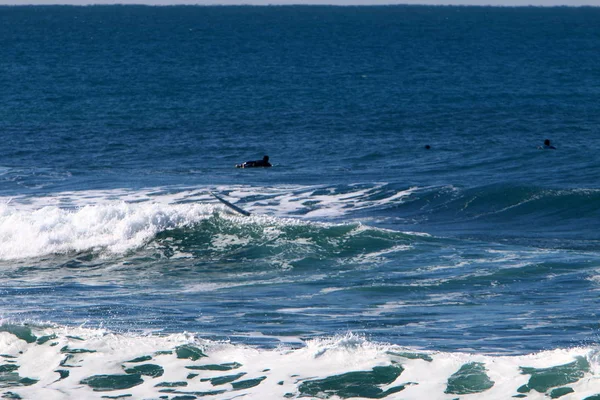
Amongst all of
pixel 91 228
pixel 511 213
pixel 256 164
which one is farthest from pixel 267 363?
→ pixel 256 164

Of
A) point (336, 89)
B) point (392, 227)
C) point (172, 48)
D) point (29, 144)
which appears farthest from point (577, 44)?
point (392, 227)

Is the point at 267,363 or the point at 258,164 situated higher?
the point at 258,164

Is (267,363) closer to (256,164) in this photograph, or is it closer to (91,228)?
(91,228)

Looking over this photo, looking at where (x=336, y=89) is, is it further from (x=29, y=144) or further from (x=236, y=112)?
(x=29, y=144)

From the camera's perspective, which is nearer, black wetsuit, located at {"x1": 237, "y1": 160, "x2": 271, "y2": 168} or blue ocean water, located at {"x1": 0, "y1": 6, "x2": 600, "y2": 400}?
blue ocean water, located at {"x1": 0, "y1": 6, "x2": 600, "y2": 400}

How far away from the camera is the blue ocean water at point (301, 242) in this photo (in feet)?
45.5

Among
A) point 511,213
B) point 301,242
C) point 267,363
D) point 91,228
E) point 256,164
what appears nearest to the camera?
point 267,363

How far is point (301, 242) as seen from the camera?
23.9 metres

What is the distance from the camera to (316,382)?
43.6 feet

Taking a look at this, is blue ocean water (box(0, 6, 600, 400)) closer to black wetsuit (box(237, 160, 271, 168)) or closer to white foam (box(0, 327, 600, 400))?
white foam (box(0, 327, 600, 400))

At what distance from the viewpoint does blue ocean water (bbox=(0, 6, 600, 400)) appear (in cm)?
1386

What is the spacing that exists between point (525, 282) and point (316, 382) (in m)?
7.48

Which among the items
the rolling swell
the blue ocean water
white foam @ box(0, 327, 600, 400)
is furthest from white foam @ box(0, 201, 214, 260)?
white foam @ box(0, 327, 600, 400)

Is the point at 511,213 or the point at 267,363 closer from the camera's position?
the point at 267,363
